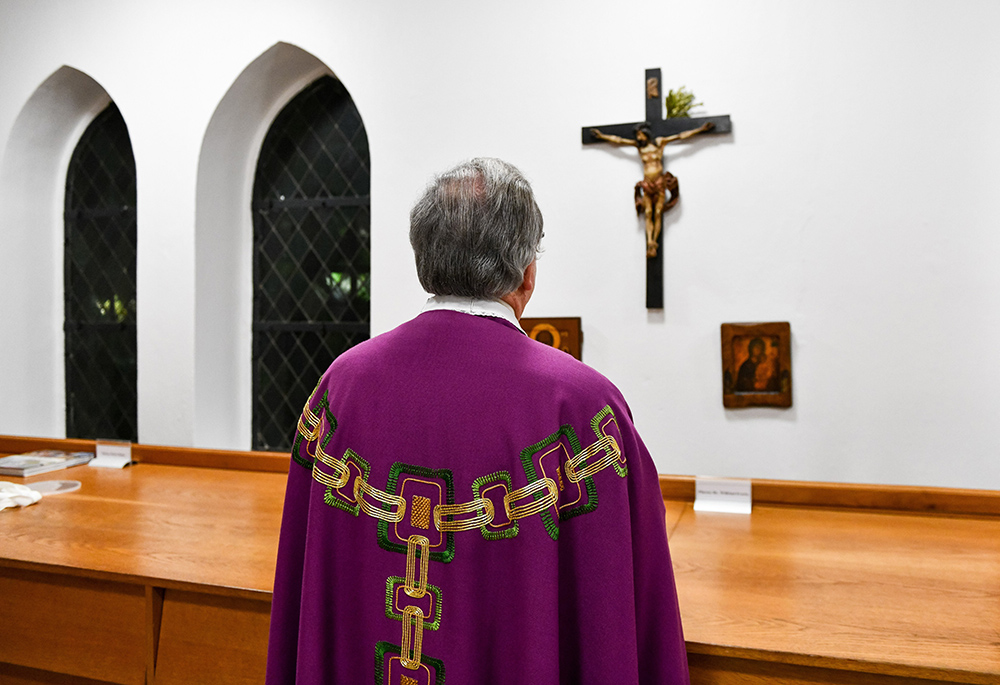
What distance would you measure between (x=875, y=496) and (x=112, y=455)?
9.86ft

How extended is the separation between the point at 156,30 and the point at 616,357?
8.17ft

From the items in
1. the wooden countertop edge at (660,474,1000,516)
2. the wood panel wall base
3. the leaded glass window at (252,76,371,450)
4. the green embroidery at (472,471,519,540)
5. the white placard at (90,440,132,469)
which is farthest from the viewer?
the leaded glass window at (252,76,371,450)

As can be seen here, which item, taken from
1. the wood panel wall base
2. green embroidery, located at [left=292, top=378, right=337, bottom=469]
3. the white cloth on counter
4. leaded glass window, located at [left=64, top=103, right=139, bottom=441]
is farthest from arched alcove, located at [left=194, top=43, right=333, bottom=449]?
green embroidery, located at [left=292, top=378, right=337, bottom=469]

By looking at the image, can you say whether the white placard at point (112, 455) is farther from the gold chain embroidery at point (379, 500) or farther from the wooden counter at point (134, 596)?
the gold chain embroidery at point (379, 500)

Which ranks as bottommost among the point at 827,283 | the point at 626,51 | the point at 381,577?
the point at 381,577

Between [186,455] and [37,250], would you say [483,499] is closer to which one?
[186,455]

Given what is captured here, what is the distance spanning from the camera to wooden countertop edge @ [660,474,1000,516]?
7.34ft

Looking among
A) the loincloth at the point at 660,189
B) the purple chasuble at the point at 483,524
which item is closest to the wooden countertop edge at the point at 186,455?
the loincloth at the point at 660,189

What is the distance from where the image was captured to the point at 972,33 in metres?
2.31

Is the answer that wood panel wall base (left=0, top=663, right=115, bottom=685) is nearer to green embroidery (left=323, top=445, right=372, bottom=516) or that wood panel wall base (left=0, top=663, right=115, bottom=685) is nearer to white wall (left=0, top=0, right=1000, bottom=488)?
green embroidery (left=323, top=445, right=372, bottom=516)

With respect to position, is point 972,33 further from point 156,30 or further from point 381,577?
point 156,30

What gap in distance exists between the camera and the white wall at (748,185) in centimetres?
235

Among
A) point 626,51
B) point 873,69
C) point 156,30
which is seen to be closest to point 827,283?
point 873,69

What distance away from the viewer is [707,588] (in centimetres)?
164
